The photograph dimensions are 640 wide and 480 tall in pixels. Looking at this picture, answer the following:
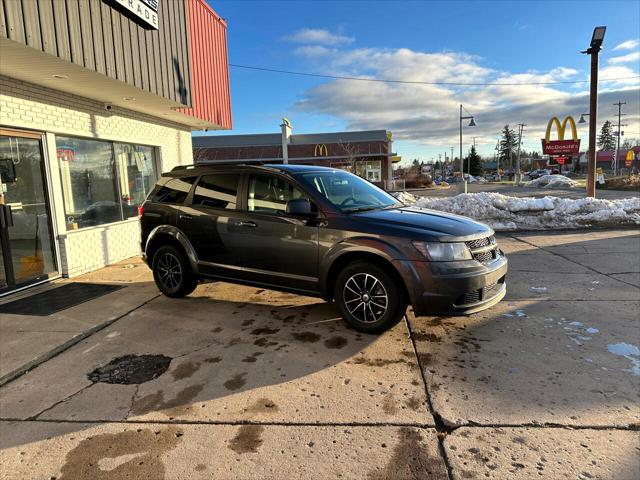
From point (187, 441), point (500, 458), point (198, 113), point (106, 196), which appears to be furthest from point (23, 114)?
point (500, 458)

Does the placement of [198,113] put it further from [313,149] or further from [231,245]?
[313,149]

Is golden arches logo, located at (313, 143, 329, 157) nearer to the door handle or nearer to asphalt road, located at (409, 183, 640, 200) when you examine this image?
asphalt road, located at (409, 183, 640, 200)

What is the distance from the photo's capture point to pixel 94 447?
9.58 feet

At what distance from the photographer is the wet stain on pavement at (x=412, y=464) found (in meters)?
2.58

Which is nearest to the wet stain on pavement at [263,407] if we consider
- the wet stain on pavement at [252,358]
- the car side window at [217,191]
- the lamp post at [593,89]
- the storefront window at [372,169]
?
→ the wet stain on pavement at [252,358]

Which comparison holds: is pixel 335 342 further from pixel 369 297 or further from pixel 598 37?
pixel 598 37

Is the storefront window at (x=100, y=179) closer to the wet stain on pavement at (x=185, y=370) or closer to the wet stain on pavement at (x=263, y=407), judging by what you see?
the wet stain on pavement at (x=185, y=370)

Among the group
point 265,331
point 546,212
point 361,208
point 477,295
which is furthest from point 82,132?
point 546,212

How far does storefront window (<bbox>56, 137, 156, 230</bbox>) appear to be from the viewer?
26.7ft

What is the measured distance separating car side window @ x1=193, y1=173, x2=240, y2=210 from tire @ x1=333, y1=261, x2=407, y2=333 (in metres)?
1.86

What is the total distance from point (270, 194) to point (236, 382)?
240cm

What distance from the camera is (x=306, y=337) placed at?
4.70m

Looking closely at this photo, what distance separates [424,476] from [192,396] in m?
1.91

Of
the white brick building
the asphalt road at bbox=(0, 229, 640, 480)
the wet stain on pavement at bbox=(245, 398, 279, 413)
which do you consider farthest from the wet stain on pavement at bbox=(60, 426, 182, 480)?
the white brick building
